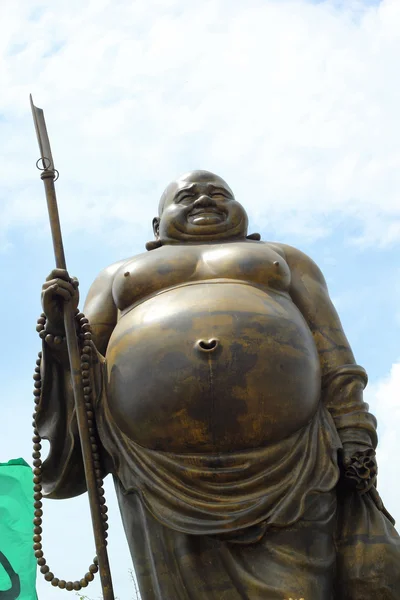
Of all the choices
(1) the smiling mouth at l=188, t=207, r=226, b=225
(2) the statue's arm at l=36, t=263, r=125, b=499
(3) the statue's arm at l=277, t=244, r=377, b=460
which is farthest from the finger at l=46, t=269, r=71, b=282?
(3) the statue's arm at l=277, t=244, r=377, b=460

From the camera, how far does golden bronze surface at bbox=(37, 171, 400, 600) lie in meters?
7.31

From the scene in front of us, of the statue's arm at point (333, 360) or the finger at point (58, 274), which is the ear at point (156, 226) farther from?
the finger at point (58, 274)

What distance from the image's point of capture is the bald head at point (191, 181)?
28.5 ft

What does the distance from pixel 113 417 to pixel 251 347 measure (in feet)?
3.50

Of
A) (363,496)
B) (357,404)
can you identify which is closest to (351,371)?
(357,404)

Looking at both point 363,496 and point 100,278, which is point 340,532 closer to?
point 363,496

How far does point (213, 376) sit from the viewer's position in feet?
24.2

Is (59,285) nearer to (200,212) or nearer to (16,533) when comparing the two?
(200,212)

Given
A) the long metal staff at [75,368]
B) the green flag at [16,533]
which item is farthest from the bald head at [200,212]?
the green flag at [16,533]

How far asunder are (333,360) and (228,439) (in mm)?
1130

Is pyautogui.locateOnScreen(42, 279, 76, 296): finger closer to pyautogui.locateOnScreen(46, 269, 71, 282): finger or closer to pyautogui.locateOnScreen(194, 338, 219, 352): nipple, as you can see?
pyautogui.locateOnScreen(46, 269, 71, 282): finger

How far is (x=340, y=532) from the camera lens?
769 centimetres

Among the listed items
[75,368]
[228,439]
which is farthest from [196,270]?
[228,439]

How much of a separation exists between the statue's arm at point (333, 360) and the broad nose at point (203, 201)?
61 centimetres
